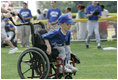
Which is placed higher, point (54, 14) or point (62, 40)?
point (62, 40)

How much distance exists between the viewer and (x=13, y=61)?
1123 cm

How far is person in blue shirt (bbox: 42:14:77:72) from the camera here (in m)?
7.11

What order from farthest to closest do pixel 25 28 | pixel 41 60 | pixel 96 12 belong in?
pixel 25 28, pixel 96 12, pixel 41 60

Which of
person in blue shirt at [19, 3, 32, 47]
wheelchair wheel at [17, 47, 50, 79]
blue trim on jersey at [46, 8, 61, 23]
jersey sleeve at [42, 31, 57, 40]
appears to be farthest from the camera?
person in blue shirt at [19, 3, 32, 47]

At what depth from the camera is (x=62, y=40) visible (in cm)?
716

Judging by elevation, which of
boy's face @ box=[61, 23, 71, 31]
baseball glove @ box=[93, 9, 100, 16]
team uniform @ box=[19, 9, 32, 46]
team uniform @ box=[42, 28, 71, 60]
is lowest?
team uniform @ box=[19, 9, 32, 46]

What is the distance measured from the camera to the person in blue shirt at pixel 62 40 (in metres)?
7.11

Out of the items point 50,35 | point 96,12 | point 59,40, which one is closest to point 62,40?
point 59,40

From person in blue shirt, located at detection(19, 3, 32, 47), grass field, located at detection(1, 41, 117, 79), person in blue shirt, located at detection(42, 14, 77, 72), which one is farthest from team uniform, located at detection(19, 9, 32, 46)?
person in blue shirt, located at detection(42, 14, 77, 72)

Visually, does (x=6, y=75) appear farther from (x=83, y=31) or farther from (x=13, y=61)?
(x=83, y=31)

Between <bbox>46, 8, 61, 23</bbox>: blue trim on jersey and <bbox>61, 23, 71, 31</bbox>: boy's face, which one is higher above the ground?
<bbox>61, 23, 71, 31</bbox>: boy's face

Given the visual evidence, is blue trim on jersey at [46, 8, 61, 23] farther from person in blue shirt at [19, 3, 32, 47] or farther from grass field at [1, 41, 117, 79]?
grass field at [1, 41, 117, 79]

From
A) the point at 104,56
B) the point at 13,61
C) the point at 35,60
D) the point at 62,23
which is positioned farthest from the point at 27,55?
the point at 104,56

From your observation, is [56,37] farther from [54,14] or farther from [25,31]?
[25,31]
